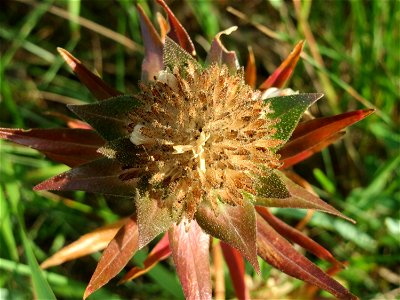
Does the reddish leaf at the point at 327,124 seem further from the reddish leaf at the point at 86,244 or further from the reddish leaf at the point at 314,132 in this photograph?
the reddish leaf at the point at 86,244

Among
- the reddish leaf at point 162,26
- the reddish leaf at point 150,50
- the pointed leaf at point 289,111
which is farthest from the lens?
the reddish leaf at point 162,26

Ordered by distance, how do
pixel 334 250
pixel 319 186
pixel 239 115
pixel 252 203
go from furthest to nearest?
1. pixel 319 186
2. pixel 334 250
3. pixel 252 203
4. pixel 239 115

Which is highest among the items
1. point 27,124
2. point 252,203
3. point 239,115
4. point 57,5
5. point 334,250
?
point 57,5

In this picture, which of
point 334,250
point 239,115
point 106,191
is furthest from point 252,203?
point 334,250

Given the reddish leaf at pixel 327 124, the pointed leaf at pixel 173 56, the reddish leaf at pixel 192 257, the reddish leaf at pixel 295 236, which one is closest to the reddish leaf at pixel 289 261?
the reddish leaf at pixel 295 236

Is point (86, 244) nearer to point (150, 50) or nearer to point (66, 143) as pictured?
point (66, 143)

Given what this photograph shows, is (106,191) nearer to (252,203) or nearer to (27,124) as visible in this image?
(252,203)
